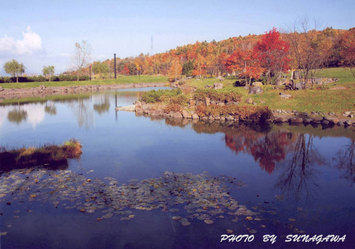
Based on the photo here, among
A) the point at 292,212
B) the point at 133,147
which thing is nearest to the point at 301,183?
the point at 292,212

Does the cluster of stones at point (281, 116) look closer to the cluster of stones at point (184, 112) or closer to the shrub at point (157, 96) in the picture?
the cluster of stones at point (184, 112)

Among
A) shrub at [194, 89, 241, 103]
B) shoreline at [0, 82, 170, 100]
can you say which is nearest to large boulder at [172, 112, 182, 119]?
shrub at [194, 89, 241, 103]

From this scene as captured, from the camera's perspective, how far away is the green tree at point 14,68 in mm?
61500

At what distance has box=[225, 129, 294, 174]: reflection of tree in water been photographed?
1420 centimetres

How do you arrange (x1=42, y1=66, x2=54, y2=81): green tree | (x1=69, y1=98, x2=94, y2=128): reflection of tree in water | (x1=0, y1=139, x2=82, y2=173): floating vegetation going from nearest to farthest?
(x1=0, y1=139, x2=82, y2=173): floating vegetation → (x1=69, y1=98, x2=94, y2=128): reflection of tree in water → (x1=42, y1=66, x2=54, y2=81): green tree

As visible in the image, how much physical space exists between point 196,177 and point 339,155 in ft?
29.5

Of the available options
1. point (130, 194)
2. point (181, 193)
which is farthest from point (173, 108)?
point (130, 194)

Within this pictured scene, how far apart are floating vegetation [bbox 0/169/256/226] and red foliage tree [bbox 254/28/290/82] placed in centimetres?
2979

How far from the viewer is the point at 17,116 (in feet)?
89.9

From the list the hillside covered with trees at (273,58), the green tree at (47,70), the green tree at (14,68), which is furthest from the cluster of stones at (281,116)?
the green tree at (47,70)

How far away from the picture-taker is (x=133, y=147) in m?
16.5

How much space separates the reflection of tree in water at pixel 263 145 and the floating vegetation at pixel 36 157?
9475 millimetres

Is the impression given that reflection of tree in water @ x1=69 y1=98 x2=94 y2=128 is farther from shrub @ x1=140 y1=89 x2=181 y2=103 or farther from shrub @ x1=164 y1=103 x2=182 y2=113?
shrub @ x1=164 y1=103 x2=182 y2=113

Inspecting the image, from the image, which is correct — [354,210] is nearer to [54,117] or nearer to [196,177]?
[196,177]
